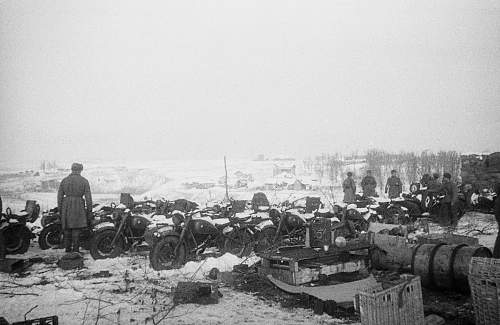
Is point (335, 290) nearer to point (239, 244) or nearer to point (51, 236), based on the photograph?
point (239, 244)

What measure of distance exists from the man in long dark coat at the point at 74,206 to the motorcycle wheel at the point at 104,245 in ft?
1.49

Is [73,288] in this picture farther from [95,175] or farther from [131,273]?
[95,175]

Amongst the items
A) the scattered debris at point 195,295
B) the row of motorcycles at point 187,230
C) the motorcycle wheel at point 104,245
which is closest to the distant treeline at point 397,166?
Result: the row of motorcycles at point 187,230

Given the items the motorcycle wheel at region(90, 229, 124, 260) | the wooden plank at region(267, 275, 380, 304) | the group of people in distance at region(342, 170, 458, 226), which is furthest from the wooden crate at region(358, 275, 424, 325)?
the group of people in distance at region(342, 170, 458, 226)

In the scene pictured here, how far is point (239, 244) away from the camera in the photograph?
7949mm

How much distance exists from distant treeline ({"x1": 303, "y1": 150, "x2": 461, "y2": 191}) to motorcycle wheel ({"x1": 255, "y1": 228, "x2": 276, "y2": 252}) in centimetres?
1643

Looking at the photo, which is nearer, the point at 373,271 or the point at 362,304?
the point at 362,304

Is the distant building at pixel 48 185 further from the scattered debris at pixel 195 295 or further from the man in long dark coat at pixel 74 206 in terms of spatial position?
the scattered debris at pixel 195 295

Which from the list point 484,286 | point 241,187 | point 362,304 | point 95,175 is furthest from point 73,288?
point 95,175

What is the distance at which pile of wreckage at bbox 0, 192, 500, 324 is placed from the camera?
137 inches

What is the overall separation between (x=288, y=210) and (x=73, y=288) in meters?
4.67

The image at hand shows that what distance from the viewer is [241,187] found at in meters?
25.8

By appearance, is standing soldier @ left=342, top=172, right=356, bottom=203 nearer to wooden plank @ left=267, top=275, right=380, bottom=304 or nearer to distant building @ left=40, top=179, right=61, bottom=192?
wooden plank @ left=267, top=275, right=380, bottom=304

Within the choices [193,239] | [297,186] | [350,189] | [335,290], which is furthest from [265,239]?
[297,186]
